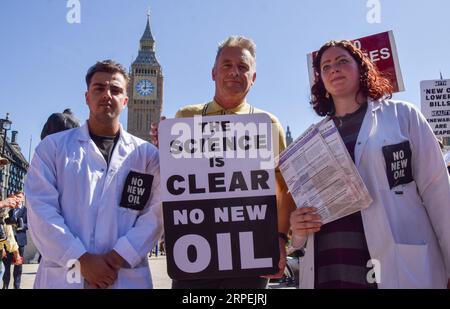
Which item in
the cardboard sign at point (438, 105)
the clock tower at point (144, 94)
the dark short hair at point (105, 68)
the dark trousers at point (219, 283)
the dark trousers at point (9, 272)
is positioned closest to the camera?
the dark trousers at point (219, 283)

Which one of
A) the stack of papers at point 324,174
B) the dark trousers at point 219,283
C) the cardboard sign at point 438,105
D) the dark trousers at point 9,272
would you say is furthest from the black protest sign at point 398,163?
the dark trousers at point 9,272

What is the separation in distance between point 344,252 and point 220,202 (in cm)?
68

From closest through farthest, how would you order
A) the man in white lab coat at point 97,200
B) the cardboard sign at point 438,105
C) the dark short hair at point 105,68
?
1. the man in white lab coat at point 97,200
2. the dark short hair at point 105,68
3. the cardboard sign at point 438,105

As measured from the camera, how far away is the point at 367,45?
455cm

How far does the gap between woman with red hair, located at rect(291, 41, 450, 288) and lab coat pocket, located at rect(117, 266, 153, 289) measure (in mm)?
844

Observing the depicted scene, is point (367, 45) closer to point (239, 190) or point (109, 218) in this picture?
point (239, 190)

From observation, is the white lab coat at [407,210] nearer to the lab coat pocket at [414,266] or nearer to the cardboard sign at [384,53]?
the lab coat pocket at [414,266]

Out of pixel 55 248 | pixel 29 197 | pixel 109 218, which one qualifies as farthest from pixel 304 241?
pixel 29 197

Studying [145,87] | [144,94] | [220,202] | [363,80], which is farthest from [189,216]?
[145,87]

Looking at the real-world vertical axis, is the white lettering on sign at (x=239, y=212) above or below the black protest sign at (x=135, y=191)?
below

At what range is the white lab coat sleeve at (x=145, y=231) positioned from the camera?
7.97 ft

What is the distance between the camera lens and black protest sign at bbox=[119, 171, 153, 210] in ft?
8.45

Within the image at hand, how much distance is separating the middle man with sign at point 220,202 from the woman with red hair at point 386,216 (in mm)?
212

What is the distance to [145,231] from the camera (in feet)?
8.30
